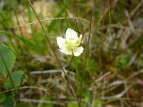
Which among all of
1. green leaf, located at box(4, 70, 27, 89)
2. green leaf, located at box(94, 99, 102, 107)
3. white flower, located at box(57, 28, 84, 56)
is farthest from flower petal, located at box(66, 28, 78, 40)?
green leaf, located at box(94, 99, 102, 107)

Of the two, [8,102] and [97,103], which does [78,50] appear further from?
[97,103]

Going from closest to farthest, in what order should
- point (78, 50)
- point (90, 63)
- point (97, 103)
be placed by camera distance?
point (78, 50), point (97, 103), point (90, 63)

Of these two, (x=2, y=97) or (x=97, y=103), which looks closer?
(x=2, y=97)

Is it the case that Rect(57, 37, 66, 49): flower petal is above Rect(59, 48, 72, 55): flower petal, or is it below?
above

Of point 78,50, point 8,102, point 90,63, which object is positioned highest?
point 90,63

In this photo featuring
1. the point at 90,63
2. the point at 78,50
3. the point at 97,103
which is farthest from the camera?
the point at 90,63

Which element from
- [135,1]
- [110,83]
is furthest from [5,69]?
[135,1]

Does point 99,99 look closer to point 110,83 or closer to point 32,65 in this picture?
point 110,83

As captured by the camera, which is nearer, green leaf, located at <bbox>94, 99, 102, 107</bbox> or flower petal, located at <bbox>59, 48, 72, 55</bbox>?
flower petal, located at <bbox>59, 48, 72, 55</bbox>

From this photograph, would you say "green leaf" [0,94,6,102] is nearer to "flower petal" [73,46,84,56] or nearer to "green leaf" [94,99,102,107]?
"flower petal" [73,46,84,56]

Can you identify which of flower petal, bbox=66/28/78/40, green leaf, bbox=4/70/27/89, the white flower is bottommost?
green leaf, bbox=4/70/27/89

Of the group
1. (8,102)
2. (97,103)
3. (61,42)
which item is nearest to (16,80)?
(8,102)
